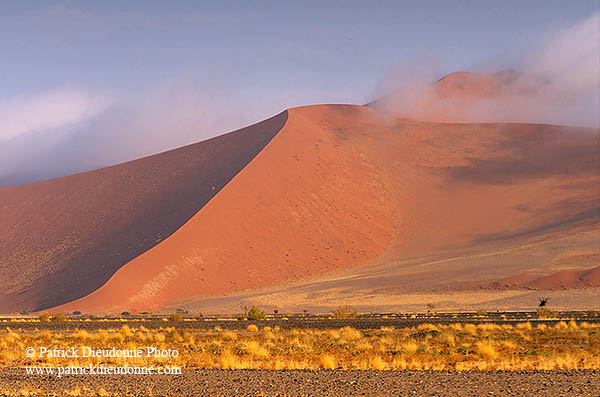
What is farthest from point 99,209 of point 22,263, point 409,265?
point 409,265

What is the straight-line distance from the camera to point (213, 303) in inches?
2404

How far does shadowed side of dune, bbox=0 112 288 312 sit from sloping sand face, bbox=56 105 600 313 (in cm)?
367

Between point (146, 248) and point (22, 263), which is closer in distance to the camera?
point (146, 248)

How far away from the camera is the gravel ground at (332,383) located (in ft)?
40.4

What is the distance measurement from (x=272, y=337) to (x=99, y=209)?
66.8 m

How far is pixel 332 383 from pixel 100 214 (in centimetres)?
7727

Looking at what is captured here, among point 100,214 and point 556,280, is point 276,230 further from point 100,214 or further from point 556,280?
point 556,280

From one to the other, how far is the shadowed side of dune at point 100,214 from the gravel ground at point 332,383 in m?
53.2

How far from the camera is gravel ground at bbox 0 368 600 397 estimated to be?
12312 mm

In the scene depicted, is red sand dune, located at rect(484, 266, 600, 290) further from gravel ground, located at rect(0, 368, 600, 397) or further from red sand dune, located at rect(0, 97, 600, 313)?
gravel ground, located at rect(0, 368, 600, 397)

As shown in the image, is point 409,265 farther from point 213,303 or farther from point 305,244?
point 213,303

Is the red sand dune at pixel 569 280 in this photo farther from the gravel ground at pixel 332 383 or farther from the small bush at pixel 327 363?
the gravel ground at pixel 332 383

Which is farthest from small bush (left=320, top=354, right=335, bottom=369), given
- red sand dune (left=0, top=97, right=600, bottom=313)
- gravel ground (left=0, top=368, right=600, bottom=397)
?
red sand dune (left=0, top=97, right=600, bottom=313)

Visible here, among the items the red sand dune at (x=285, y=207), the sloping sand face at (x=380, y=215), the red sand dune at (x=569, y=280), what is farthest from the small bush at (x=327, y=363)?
the red sand dune at (x=569, y=280)
